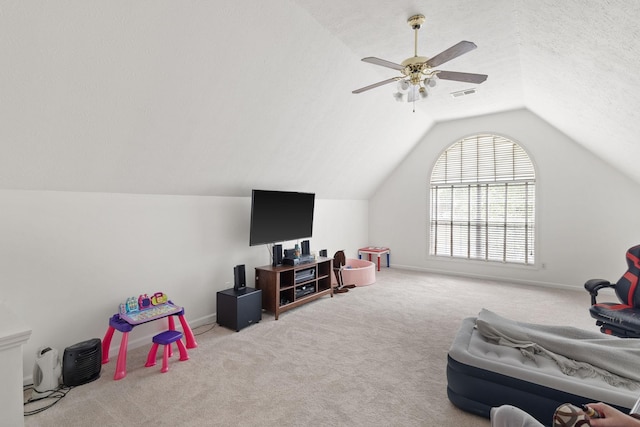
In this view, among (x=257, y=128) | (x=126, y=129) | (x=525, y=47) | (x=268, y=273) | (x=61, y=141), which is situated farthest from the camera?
(x=268, y=273)

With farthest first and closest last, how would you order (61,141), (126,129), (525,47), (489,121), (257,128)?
(489,121) → (257,128) → (525,47) → (126,129) → (61,141)

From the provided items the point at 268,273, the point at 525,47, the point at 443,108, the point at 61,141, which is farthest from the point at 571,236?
the point at 61,141

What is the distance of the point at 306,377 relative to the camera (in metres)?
2.66

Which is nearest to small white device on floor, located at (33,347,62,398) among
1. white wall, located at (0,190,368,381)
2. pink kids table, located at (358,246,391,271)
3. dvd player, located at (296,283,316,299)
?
white wall, located at (0,190,368,381)

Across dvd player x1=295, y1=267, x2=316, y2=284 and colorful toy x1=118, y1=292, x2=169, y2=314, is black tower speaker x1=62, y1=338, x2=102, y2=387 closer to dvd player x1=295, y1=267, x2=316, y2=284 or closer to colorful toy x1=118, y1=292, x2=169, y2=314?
colorful toy x1=118, y1=292, x2=169, y2=314

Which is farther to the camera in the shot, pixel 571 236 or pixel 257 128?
pixel 571 236

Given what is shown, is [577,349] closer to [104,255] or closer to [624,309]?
[624,309]

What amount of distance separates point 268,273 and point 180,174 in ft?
5.46

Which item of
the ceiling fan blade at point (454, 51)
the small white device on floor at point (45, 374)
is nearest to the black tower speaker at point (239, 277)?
the small white device on floor at point (45, 374)

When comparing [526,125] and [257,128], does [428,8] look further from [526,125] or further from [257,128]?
[526,125]

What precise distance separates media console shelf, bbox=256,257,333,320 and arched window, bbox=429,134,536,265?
3.00 m

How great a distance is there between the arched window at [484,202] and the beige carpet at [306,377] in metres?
1.76

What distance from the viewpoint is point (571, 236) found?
536 centimetres

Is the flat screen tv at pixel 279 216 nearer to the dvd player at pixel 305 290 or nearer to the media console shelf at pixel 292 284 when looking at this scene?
the media console shelf at pixel 292 284
